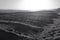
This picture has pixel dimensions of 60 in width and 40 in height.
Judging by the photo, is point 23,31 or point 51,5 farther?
point 51,5

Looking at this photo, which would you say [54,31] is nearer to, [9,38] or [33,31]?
[33,31]

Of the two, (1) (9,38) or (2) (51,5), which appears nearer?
(1) (9,38)

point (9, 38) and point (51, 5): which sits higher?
point (51, 5)

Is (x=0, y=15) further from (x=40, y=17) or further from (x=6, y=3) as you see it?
(x=40, y=17)

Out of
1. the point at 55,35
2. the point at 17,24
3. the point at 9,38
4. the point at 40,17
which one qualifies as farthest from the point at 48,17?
the point at 9,38

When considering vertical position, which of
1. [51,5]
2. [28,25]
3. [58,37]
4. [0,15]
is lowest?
[58,37]

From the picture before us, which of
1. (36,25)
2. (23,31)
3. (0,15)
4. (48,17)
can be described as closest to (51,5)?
(48,17)

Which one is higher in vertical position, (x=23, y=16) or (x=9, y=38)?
(x=23, y=16)
